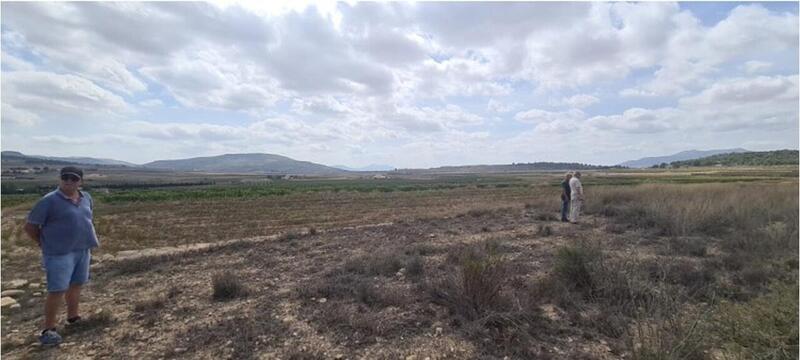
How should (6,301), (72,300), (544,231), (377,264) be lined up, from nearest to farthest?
(72,300), (6,301), (377,264), (544,231)

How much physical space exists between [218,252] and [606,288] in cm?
873

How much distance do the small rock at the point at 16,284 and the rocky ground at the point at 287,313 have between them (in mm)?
55

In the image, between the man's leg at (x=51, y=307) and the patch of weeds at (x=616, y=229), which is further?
the patch of weeds at (x=616, y=229)

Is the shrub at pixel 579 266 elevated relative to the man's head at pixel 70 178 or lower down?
lower down

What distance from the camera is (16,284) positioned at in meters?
7.61

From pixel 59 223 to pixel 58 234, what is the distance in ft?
0.40

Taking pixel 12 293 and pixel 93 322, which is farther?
pixel 12 293

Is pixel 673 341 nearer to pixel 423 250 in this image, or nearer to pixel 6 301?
pixel 423 250

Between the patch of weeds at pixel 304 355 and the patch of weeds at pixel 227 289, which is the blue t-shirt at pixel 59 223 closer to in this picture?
the patch of weeds at pixel 227 289

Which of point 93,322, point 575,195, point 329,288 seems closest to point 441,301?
point 329,288

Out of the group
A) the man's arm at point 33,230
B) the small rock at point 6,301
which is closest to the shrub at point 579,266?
the man's arm at point 33,230

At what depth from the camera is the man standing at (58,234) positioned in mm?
4566

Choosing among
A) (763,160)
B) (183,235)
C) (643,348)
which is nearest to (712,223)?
(643,348)

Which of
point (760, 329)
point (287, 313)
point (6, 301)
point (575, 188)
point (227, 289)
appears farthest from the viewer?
point (575, 188)
